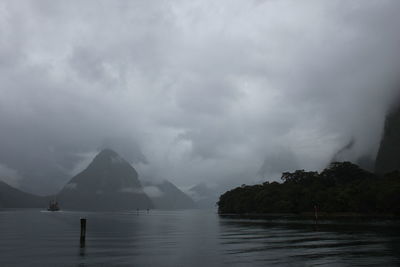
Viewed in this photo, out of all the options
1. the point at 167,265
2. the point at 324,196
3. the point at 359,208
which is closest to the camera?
the point at 167,265

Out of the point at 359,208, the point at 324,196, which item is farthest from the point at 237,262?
the point at 324,196

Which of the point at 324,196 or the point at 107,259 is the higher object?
the point at 324,196

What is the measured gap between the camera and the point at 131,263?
42.5 m

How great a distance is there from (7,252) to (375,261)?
4203 cm

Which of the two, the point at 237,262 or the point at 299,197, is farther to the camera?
the point at 299,197

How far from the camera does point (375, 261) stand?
3928cm

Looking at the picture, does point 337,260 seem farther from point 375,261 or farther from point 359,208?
point 359,208

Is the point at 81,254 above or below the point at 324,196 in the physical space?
below

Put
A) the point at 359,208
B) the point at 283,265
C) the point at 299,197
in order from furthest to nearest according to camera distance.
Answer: the point at 299,197 < the point at 359,208 < the point at 283,265

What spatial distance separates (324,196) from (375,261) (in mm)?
143074

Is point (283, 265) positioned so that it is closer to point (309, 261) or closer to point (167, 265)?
point (309, 261)

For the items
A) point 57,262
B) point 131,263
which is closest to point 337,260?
point 131,263

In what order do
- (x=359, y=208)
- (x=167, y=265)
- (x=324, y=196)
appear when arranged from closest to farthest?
(x=167, y=265) < (x=359, y=208) < (x=324, y=196)

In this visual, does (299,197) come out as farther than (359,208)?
Yes
